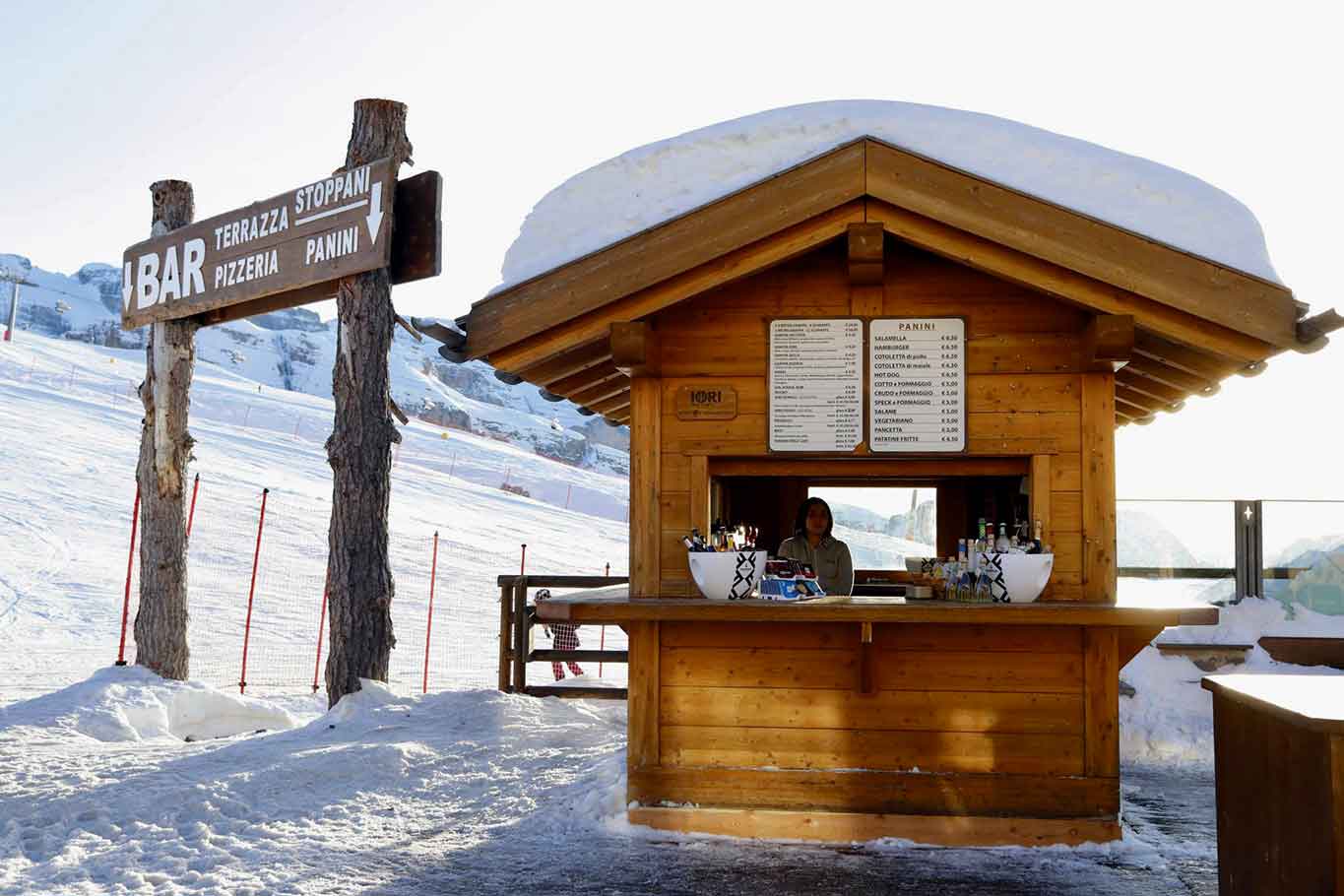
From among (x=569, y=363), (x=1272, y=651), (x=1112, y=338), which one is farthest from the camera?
(x=1272, y=651)

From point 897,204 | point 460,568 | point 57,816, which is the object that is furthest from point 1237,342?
point 460,568

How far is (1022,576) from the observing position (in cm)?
646

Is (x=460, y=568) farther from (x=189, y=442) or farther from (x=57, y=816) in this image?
(x=57, y=816)

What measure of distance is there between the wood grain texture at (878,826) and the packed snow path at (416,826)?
9 centimetres

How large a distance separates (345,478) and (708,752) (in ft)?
16.0

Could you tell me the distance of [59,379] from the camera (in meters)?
53.8

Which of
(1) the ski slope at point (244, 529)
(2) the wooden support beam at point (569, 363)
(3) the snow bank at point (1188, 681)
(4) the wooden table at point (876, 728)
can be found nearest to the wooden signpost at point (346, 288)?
(2) the wooden support beam at point (569, 363)

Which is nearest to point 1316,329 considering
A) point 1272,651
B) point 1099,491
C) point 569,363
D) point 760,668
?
point 1099,491

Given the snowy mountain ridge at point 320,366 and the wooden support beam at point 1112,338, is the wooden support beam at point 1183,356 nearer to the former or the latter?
the wooden support beam at point 1112,338

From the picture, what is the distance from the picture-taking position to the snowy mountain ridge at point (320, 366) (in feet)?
322

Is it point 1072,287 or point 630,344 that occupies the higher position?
point 1072,287

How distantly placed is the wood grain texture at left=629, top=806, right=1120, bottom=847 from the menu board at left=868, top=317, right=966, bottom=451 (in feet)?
6.47

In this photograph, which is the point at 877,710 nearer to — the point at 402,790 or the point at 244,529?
the point at 402,790

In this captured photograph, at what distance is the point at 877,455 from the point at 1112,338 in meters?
1.35
